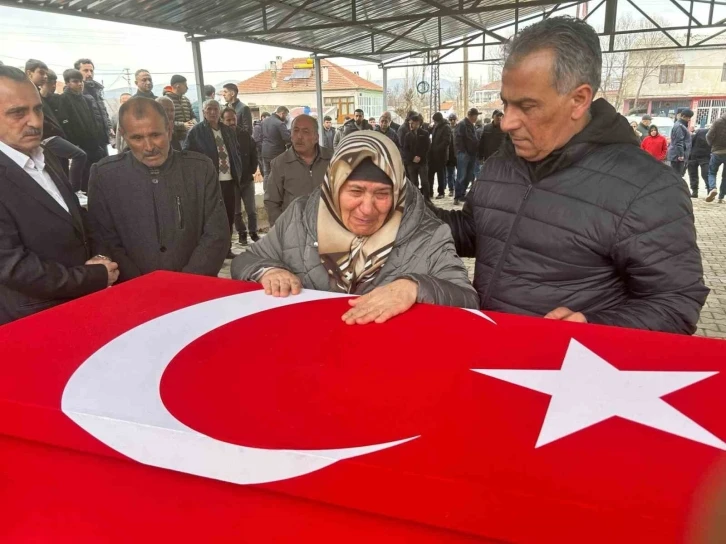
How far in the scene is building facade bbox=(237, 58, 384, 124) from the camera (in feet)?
136

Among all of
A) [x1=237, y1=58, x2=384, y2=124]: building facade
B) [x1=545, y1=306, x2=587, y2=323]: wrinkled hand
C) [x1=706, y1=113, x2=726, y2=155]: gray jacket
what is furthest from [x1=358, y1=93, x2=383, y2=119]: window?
[x1=545, y1=306, x2=587, y2=323]: wrinkled hand

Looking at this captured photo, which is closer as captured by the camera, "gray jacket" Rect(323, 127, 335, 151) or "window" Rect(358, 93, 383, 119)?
"gray jacket" Rect(323, 127, 335, 151)

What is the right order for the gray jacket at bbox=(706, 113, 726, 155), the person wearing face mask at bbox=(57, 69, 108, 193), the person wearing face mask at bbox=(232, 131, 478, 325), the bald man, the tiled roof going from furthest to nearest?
the tiled roof < the gray jacket at bbox=(706, 113, 726, 155) < the person wearing face mask at bbox=(57, 69, 108, 193) < the bald man < the person wearing face mask at bbox=(232, 131, 478, 325)

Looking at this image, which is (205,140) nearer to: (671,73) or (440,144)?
(440,144)

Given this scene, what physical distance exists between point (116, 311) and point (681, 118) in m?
A: 12.0

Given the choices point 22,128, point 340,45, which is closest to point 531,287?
point 22,128

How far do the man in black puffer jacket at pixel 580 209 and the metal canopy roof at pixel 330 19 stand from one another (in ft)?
19.0

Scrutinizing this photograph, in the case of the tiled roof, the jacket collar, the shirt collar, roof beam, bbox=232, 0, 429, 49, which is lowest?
the jacket collar

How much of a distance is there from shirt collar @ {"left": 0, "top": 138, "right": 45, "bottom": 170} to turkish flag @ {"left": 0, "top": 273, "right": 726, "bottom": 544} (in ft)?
2.97

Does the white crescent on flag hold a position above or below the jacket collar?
below

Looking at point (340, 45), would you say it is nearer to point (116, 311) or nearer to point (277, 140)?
point (277, 140)

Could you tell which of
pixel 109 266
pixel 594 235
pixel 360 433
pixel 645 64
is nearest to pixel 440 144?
pixel 109 266

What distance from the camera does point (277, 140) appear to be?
8.48 metres

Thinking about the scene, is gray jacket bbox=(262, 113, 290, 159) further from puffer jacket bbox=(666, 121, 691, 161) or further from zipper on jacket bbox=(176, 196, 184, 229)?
puffer jacket bbox=(666, 121, 691, 161)
